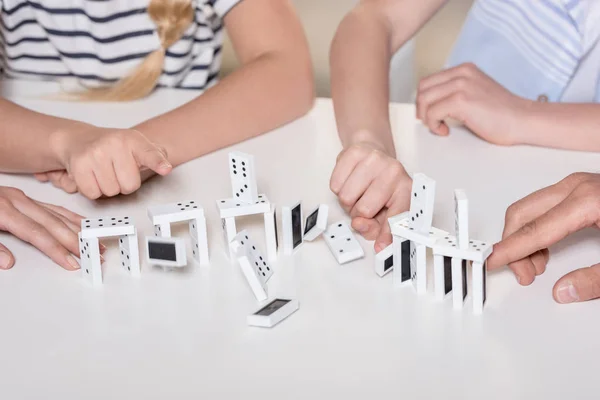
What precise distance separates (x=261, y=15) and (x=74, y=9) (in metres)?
0.32

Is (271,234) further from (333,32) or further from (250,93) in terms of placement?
(333,32)

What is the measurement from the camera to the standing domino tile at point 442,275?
790 mm

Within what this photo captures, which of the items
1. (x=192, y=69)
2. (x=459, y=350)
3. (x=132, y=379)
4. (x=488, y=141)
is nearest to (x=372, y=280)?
(x=459, y=350)

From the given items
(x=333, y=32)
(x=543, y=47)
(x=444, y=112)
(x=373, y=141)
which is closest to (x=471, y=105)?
(x=444, y=112)

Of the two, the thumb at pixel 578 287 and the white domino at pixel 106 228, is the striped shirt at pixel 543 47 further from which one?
the white domino at pixel 106 228

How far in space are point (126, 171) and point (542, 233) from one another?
1.47ft

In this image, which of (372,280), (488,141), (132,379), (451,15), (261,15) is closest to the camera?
(132,379)

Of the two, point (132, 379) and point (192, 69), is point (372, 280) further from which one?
point (192, 69)

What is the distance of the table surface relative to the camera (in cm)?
68

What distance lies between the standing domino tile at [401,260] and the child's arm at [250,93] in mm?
384

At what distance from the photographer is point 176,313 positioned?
0.79 meters

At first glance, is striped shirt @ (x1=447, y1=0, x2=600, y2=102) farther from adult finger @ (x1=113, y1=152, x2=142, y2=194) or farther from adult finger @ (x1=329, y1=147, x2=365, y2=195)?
adult finger @ (x1=113, y1=152, x2=142, y2=194)

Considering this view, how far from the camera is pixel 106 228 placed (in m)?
0.84

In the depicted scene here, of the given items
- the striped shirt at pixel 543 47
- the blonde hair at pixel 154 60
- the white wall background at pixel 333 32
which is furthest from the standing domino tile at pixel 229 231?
the white wall background at pixel 333 32
